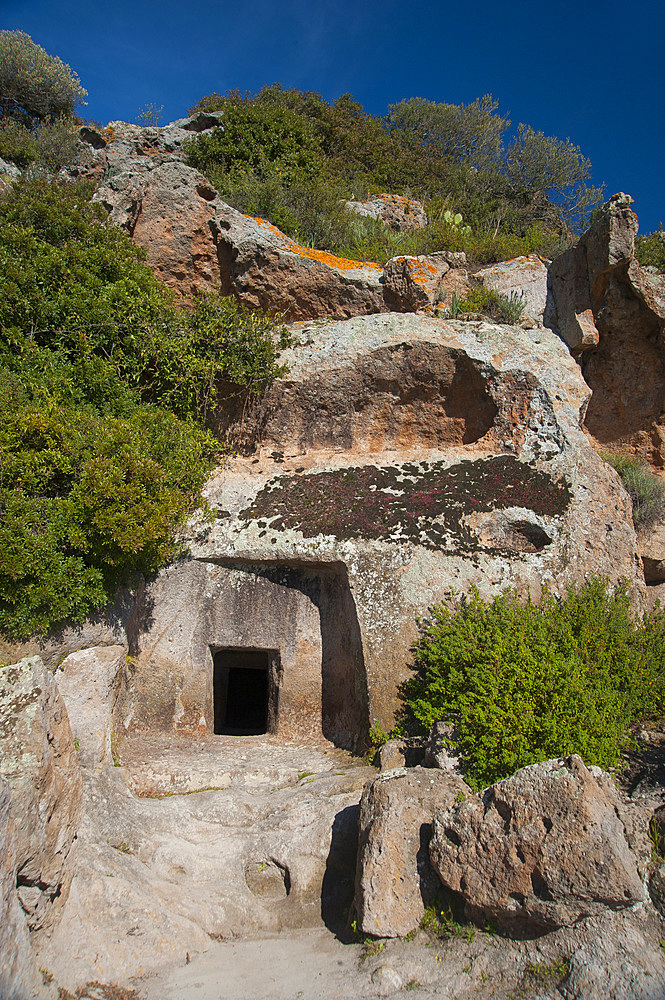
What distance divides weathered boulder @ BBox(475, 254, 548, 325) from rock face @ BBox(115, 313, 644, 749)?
6.79ft

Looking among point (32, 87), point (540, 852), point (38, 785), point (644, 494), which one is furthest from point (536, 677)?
point (32, 87)

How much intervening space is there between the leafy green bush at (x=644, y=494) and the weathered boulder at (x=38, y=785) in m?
9.43

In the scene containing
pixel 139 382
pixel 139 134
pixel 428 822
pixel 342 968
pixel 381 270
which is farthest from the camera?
pixel 139 134

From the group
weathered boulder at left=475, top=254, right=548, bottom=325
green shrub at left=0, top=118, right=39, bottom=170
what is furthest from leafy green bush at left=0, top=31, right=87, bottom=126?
weathered boulder at left=475, top=254, right=548, bottom=325

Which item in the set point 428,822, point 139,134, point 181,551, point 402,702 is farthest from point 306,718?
point 139,134

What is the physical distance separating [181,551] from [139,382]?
288 centimetres

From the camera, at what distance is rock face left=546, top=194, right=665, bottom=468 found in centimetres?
1088

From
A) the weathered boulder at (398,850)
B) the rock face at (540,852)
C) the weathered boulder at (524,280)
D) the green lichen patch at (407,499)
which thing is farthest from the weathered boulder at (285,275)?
the rock face at (540,852)

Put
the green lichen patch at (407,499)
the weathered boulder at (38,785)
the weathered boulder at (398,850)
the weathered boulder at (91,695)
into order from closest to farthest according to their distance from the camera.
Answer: the weathered boulder at (38,785) → the weathered boulder at (398,850) → the weathered boulder at (91,695) → the green lichen patch at (407,499)

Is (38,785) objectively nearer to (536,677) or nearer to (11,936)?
(11,936)

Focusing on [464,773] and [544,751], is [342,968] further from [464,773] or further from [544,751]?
[544,751]

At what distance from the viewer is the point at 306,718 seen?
26.6ft

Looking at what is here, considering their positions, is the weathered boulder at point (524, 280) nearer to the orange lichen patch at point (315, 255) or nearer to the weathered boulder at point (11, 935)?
the orange lichen patch at point (315, 255)

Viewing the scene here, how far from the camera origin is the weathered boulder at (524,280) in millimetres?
11703
